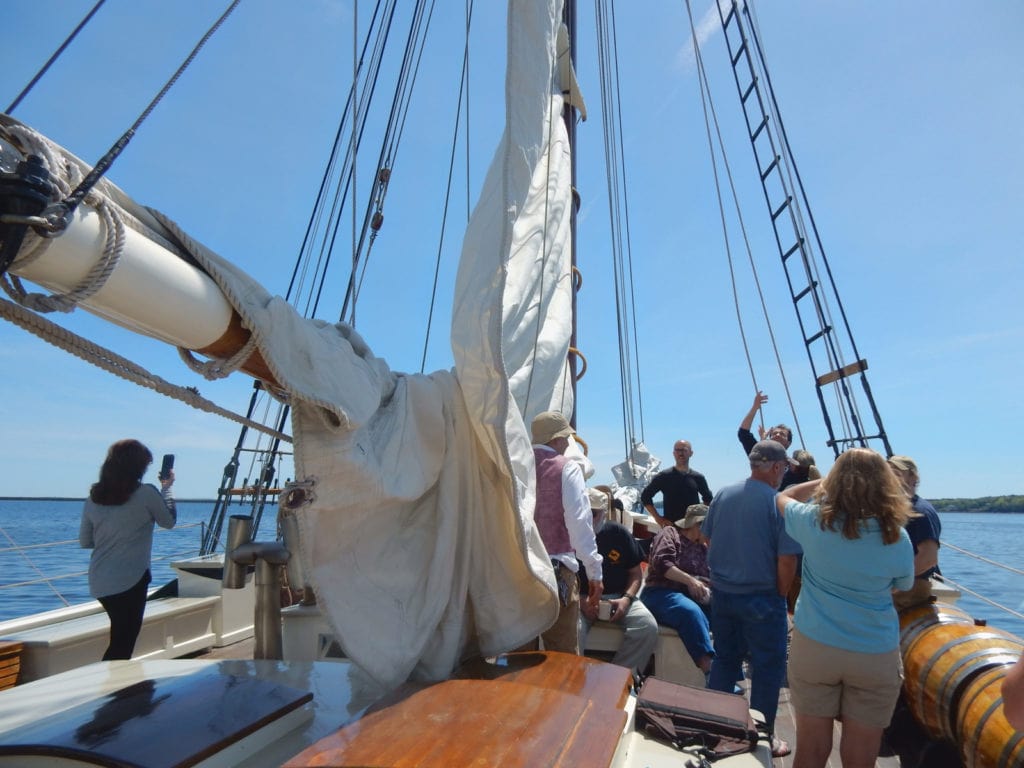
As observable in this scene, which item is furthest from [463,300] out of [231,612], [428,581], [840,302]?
[840,302]

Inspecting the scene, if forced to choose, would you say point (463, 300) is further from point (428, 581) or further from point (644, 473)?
point (644, 473)

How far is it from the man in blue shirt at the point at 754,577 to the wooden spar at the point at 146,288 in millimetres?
2403

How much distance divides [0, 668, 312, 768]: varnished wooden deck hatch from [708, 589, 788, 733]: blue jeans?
2.04m

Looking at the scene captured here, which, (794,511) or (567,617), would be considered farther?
(567,617)

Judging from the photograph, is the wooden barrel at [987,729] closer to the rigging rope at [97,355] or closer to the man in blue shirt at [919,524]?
the man in blue shirt at [919,524]

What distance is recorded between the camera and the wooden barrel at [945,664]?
9.35 feet

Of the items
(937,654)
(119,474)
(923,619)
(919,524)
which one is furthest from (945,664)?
(119,474)

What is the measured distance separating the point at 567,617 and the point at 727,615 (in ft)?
2.98

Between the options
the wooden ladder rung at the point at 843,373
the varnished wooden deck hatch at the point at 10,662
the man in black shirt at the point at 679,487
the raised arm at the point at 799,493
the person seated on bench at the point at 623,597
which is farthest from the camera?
the wooden ladder rung at the point at 843,373

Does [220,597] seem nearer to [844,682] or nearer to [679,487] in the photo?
[679,487]

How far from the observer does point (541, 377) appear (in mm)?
3285

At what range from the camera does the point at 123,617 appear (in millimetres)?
3311

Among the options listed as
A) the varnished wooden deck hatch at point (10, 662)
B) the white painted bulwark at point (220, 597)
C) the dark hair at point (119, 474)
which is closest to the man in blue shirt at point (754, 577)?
the dark hair at point (119, 474)

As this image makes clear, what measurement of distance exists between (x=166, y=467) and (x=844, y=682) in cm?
372
